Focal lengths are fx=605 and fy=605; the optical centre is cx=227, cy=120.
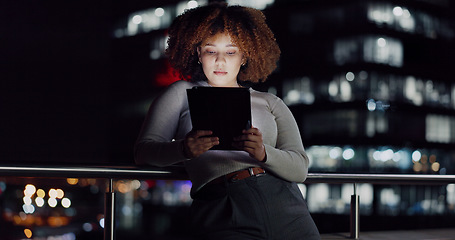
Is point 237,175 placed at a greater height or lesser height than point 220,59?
lesser

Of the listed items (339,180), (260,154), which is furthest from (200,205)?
(339,180)

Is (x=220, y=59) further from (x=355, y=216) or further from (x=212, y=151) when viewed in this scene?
(x=355, y=216)

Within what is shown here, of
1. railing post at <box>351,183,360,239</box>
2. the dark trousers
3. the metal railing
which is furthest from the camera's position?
railing post at <box>351,183,360,239</box>

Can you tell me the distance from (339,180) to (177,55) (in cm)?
157

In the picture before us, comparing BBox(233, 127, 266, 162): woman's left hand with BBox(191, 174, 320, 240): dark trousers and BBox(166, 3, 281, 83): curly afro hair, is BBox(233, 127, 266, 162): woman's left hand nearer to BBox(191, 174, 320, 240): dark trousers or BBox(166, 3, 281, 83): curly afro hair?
BBox(191, 174, 320, 240): dark trousers

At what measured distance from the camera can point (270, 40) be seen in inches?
120

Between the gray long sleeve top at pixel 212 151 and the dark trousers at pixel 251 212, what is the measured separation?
0.07 m

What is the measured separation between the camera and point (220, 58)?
9.48 ft

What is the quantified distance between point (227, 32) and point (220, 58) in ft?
0.42

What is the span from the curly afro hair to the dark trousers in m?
0.64

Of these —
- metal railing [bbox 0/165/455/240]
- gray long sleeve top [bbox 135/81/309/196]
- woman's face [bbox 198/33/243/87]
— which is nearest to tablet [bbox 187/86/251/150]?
gray long sleeve top [bbox 135/81/309/196]

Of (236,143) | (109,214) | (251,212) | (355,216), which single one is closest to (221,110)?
(236,143)

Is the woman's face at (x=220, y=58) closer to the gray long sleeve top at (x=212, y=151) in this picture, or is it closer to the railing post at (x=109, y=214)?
the gray long sleeve top at (x=212, y=151)

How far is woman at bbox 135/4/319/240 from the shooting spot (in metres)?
2.57
